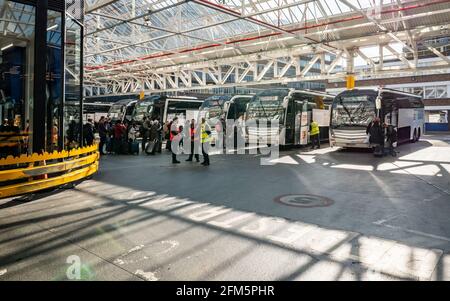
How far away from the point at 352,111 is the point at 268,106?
4.38 meters

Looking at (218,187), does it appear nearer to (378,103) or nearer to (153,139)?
(153,139)

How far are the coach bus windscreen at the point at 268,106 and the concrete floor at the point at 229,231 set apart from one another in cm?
920

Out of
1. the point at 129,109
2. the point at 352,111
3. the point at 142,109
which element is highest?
the point at 129,109

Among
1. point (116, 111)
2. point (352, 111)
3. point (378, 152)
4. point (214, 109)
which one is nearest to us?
point (378, 152)

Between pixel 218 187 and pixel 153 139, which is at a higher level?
pixel 153 139

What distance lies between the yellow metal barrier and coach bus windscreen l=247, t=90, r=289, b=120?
1178 centimetres

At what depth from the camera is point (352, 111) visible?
17.8 m

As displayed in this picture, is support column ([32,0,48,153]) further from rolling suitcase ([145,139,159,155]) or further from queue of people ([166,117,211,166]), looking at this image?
rolling suitcase ([145,139,159,155])

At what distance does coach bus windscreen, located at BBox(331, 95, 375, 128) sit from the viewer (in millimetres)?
17312

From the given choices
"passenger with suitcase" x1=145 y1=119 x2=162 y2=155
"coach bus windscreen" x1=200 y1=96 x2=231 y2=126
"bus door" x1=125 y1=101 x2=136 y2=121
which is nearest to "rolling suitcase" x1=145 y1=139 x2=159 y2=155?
"passenger with suitcase" x1=145 y1=119 x2=162 y2=155

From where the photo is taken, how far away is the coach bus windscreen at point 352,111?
17312 millimetres

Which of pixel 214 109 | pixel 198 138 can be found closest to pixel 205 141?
pixel 198 138

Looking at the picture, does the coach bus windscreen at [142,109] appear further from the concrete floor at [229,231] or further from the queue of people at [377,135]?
the concrete floor at [229,231]

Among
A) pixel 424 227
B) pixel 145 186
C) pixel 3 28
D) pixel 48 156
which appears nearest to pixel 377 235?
pixel 424 227
